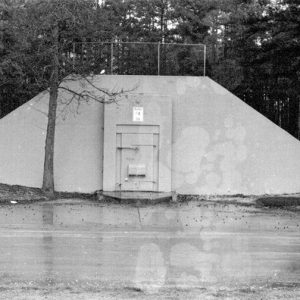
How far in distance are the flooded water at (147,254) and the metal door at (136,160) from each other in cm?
424

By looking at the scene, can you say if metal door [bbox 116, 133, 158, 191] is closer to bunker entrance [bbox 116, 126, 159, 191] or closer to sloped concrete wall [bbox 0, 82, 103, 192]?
bunker entrance [bbox 116, 126, 159, 191]

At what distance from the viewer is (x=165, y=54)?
2300 cm

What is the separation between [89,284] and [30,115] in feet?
49.4

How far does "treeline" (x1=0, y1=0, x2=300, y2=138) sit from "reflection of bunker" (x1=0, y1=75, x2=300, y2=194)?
0.87 meters

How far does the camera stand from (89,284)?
803cm

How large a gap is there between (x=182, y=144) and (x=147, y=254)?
473 inches

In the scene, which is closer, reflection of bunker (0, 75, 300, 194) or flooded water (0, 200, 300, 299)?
flooded water (0, 200, 300, 299)

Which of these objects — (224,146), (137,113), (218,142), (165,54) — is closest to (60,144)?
(137,113)

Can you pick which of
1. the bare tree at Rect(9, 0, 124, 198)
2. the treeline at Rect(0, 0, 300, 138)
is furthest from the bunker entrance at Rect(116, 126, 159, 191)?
the treeline at Rect(0, 0, 300, 138)

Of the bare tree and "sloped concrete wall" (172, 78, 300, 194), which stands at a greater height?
the bare tree

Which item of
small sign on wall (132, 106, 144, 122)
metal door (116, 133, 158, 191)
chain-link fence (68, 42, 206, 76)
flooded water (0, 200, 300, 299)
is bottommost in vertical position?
flooded water (0, 200, 300, 299)

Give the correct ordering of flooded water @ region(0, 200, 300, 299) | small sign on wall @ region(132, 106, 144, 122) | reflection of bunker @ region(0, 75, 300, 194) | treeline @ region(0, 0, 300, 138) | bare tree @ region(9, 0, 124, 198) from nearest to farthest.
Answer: flooded water @ region(0, 200, 300, 299), bare tree @ region(9, 0, 124, 198), treeline @ region(0, 0, 300, 138), small sign on wall @ region(132, 106, 144, 122), reflection of bunker @ region(0, 75, 300, 194)

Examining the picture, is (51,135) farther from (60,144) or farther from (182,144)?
(182,144)

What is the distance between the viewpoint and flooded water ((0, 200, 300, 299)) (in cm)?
778
